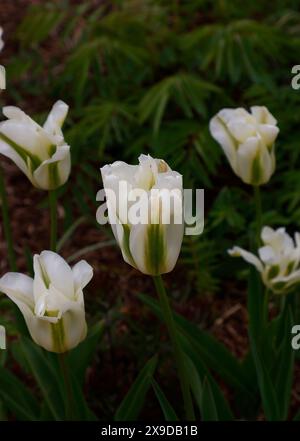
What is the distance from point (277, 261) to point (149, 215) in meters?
0.40

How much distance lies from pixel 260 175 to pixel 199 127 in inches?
23.7

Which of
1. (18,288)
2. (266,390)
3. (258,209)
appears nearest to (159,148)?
(258,209)

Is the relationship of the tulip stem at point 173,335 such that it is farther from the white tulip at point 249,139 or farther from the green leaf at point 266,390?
the white tulip at point 249,139

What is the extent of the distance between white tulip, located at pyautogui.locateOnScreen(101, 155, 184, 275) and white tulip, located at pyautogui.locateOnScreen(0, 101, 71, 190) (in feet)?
0.67

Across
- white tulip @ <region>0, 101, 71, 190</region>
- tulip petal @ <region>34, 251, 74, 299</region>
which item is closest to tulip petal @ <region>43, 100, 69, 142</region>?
white tulip @ <region>0, 101, 71, 190</region>

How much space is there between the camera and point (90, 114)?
184 cm

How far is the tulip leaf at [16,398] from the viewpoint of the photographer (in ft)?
3.66

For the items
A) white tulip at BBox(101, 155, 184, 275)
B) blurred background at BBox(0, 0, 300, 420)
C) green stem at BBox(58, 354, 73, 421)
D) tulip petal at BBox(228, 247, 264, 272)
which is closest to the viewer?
white tulip at BBox(101, 155, 184, 275)

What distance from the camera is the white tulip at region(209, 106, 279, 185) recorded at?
109cm

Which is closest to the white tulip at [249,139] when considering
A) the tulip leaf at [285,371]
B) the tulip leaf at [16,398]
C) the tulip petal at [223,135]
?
the tulip petal at [223,135]

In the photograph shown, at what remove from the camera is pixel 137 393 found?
105 centimetres

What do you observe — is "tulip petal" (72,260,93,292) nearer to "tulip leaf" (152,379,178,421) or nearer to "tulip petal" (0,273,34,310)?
"tulip petal" (0,273,34,310)

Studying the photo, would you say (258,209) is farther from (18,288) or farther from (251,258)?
(18,288)

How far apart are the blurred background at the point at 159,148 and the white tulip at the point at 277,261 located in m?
0.31
